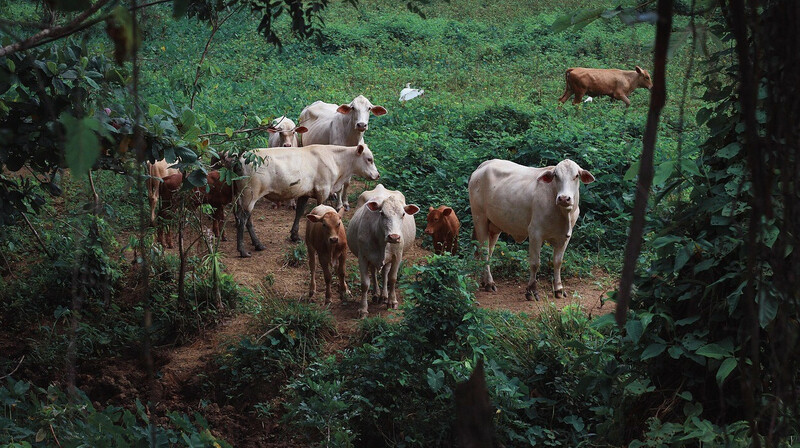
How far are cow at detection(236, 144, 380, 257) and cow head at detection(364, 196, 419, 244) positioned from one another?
1897mm

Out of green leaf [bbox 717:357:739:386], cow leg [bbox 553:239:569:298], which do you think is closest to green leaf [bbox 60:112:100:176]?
green leaf [bbox 717:357:739:386]

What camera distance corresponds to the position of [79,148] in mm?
1240

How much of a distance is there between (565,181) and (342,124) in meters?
4.85

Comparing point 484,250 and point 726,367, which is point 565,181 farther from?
point 726,367

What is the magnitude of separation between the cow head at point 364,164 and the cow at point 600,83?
7.02m

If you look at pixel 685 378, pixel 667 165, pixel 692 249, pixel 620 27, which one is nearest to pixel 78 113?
pixel 667 165

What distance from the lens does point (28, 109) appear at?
477 centimetres

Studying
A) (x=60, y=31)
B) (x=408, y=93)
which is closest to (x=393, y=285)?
(x=60, y=31)

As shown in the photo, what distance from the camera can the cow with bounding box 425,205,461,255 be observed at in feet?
28.9

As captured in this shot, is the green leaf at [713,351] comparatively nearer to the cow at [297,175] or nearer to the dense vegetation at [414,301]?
the dense vegetation at [414,301]

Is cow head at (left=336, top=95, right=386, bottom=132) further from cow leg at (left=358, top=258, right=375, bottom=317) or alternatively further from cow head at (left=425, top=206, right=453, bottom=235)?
cow leg at (left=358, top=258, right=375, bottom=317)

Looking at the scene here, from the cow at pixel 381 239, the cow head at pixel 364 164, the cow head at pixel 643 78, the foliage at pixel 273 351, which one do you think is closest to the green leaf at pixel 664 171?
the foliage at pixel 273 351

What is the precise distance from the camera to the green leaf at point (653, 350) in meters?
4.48

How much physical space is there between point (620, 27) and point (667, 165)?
20379 millimetres
